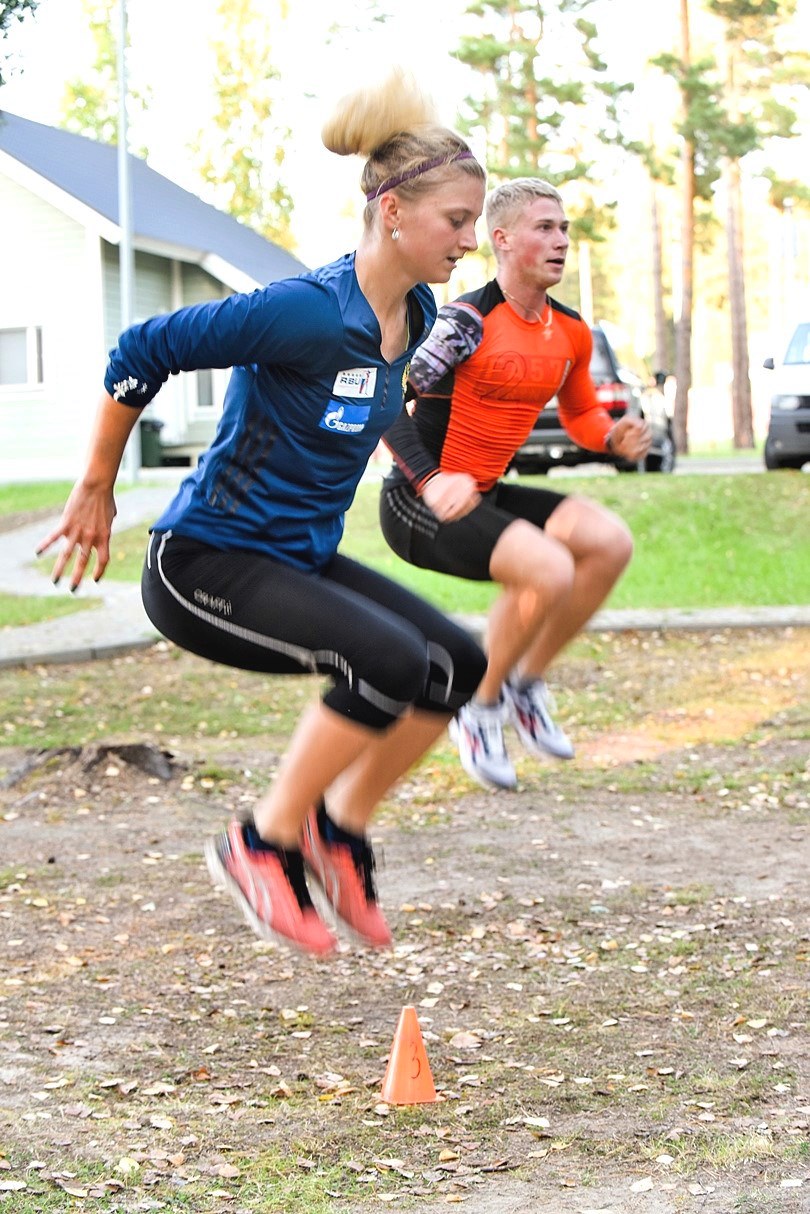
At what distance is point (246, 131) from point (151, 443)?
1986cm

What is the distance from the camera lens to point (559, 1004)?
578cm

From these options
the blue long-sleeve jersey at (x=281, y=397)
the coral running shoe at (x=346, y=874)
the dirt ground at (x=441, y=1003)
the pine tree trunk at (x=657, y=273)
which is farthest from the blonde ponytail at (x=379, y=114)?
the pine tree trunk at (x=657, y=273)

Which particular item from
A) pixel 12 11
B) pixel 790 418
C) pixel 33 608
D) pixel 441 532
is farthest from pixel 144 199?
pixel 441 532

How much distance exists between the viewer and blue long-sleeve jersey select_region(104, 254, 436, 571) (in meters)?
3.48

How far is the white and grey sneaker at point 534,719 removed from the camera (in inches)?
225

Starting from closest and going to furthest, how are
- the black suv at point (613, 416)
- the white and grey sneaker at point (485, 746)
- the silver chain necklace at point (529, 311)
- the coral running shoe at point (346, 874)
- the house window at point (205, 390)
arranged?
the coral running shoe at point (346, 874) < the silver chain necklace at point (529, 311) < the white and grey sneaker at point (485, 746) < the black suv at point (613, 416) < the house window at point (205, 390)

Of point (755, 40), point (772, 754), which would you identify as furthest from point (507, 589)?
point (755, 40)

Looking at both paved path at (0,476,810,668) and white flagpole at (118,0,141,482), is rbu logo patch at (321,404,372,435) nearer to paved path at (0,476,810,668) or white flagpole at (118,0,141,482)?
paved path at (0,476,810,668)

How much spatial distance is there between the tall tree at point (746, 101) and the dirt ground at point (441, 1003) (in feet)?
89.3

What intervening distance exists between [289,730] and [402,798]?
185cm

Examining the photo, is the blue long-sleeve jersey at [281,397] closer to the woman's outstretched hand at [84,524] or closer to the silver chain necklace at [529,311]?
the woman's outstretched hand at [84,524]

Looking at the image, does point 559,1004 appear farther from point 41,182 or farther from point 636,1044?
point 41,182

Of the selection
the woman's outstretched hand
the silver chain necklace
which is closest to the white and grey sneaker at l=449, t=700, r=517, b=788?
the silver chain necklace

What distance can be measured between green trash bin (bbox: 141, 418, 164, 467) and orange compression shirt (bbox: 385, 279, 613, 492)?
72.5 feet
